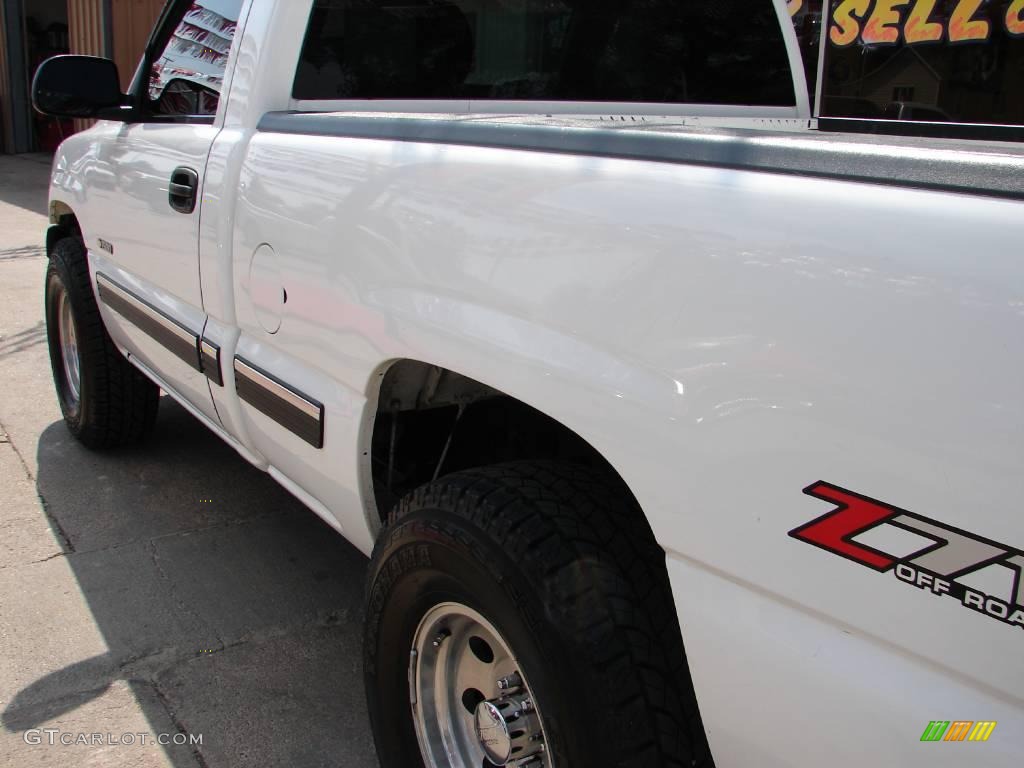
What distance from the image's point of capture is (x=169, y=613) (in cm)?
311

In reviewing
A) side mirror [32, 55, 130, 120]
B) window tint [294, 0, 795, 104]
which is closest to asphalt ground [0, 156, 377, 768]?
side mirror [32, 55, 130, 120]

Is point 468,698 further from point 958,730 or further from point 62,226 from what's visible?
point 62,226

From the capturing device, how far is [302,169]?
2.23 meters

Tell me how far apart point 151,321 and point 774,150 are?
2490mm

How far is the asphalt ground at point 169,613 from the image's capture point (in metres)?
2.54

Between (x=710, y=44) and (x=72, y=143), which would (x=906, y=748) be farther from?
(x=72, y=143)

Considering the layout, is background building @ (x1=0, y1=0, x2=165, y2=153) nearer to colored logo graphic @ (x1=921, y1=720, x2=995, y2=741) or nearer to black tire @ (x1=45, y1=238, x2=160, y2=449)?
black tire @ (x1=45, y1=238, x2=160, y2=449)

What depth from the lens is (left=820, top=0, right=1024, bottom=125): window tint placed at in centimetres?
434

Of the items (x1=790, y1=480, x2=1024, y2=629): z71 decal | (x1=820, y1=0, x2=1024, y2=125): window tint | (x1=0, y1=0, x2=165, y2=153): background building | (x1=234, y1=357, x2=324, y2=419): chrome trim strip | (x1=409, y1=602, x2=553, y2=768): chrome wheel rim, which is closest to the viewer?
(x1=790, y1=480, x2=1024, y2=629): z71 decal

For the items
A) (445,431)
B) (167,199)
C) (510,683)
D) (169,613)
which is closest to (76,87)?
(167,199)

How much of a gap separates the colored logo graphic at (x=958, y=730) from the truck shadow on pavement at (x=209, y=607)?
5.66ft

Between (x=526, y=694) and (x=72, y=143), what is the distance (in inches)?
130

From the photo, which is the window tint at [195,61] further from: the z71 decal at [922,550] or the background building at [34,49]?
the background building at [34,49]

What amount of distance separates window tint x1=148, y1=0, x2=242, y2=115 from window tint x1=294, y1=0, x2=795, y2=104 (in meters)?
0.43
